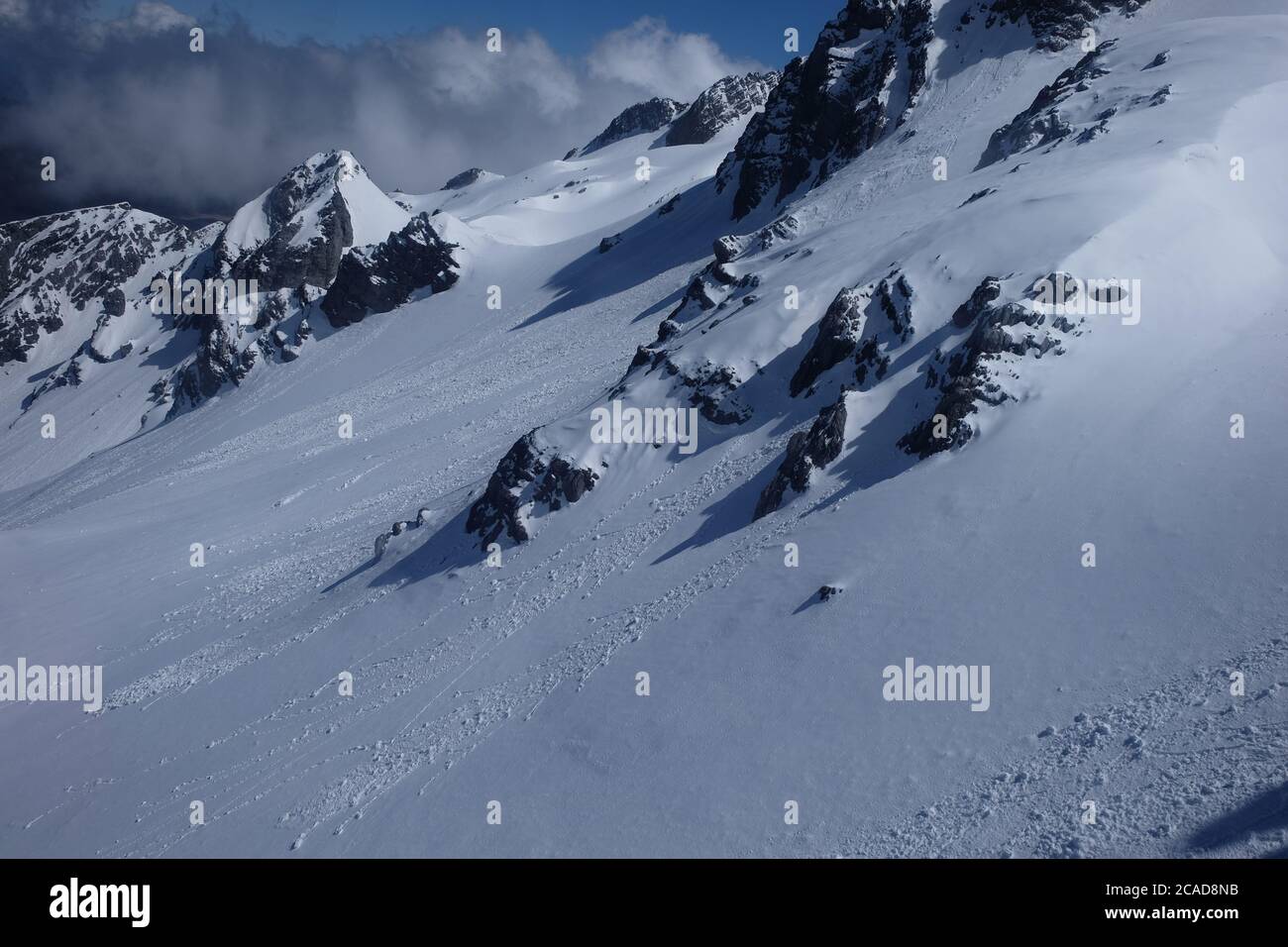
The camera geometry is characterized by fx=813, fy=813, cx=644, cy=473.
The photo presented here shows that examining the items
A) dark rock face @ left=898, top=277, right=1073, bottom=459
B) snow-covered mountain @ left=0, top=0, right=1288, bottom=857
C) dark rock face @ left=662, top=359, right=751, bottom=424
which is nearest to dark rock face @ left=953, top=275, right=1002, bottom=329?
snow-covered mountain @ left=0, top=0, right=1288, bottom=857

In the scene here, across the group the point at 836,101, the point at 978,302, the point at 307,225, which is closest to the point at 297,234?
the point at 307,225

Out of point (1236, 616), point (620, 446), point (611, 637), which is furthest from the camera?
point (620, 446)

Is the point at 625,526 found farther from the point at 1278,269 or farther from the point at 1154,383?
the point at 1278,269

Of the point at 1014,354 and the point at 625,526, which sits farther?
the point at 625,526

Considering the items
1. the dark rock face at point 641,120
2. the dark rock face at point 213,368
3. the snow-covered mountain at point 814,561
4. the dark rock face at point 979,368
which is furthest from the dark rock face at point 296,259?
the dark rock face at point 979,368

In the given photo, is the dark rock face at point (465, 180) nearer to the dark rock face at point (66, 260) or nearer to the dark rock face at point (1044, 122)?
the dark rock face at point (66, 260)
